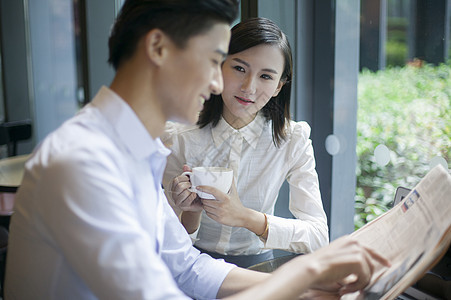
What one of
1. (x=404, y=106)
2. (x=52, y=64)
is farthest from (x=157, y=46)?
(x=52, y=64)

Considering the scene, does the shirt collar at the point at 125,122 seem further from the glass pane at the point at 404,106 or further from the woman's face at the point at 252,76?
the glass pane at the point at 404,106

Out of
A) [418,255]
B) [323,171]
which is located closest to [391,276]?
[418,255]

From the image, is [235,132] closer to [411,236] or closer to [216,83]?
[216,83]

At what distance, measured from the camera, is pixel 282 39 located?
1399mm

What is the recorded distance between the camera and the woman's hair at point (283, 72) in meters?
1.35

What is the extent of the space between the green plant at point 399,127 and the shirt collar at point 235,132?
0.52 meters

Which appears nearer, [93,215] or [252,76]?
[93,215]

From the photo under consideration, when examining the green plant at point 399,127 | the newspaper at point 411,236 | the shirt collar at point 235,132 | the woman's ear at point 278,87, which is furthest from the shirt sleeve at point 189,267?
the green plant at point 399,127

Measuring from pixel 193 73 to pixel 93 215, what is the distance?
31 centimetres

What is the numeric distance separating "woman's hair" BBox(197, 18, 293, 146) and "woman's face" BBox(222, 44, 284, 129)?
22 mm

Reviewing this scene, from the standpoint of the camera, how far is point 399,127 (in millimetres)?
1621

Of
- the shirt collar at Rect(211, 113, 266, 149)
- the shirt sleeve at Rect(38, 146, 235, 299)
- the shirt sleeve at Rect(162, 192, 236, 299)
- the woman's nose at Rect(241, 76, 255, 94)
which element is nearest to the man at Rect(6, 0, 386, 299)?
the shirt sleeve at Rect(38, 146, 235, 299)

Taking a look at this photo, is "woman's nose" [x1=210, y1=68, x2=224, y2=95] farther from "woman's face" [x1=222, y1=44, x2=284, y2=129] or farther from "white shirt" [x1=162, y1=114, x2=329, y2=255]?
"white shirt" [x1=162, y1=114, x2=329, y2=255]

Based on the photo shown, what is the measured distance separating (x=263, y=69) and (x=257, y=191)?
405 millimetres
